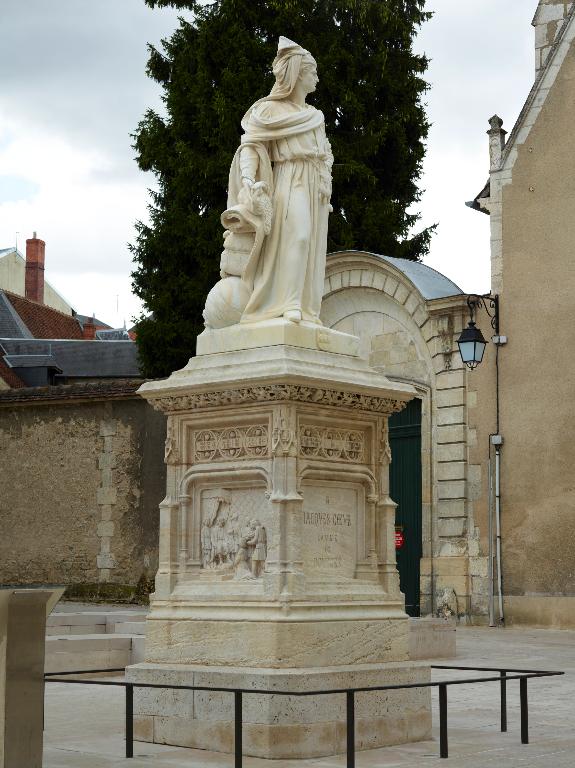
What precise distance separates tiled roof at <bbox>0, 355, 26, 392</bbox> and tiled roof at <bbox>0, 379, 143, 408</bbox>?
Answer: 1339cm

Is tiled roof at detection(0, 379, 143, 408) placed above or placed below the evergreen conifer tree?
below

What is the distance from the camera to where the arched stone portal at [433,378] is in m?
17.6

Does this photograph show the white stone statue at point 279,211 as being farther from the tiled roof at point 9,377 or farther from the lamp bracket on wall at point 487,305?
the tiled roof at point 9,377

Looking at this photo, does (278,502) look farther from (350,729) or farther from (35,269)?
(35,269)

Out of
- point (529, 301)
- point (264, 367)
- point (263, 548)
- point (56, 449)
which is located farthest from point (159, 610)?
point (56, 449)

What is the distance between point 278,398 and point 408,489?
11170 millimetres

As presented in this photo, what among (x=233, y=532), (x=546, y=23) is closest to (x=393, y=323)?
(x=546, y=23)

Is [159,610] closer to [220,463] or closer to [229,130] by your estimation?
[220,463]

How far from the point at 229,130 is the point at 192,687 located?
1772 cm

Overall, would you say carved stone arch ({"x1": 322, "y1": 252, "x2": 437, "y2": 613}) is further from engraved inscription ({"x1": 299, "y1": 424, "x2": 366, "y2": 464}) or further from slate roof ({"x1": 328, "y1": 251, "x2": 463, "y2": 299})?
engraved inscription ({"x1": 299, "y1": 424, "x2": 366, "y2": 464})

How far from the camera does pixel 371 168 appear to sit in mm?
25203

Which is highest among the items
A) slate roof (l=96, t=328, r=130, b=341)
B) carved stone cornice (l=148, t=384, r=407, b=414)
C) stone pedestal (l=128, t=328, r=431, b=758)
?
slate roof (l=96, t=328, r=130, b=341)

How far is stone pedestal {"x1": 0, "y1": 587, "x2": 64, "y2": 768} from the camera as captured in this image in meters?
5.89

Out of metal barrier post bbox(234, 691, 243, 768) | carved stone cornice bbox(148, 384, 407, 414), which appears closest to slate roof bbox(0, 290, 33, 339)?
carved stone cornice bbox(148, 384, 407, 414)
